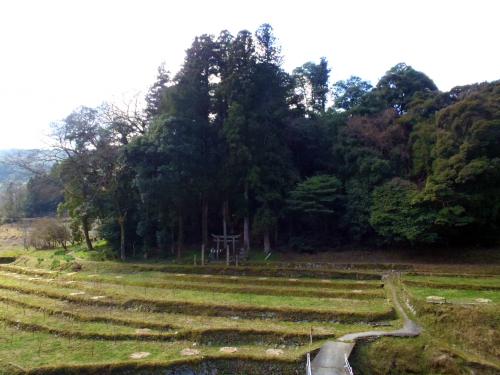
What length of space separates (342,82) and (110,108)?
29.1m

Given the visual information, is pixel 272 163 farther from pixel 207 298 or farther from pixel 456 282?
pixel 456 282

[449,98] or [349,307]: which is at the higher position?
[449,98]

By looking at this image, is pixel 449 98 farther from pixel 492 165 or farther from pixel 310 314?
pixel 310 314

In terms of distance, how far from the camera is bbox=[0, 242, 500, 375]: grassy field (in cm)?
1409

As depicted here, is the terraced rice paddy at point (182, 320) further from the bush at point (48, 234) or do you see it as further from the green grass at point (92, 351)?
the bush at point (48, 234)

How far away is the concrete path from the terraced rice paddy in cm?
57

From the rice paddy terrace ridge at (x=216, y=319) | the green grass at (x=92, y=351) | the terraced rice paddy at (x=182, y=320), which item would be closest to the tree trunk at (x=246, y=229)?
the rice paddy terrace ridge at (x=216, y=319)

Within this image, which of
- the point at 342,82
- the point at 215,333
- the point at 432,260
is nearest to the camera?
the point at 215,333

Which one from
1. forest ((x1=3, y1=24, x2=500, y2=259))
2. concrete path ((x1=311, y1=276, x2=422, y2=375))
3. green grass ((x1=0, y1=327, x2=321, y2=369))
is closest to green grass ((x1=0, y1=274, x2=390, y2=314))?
concrete path ((x1=311, y1=276, x2=422, y2=375))

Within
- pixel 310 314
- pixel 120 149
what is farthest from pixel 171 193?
pixel 310 314

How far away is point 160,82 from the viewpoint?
1512 inches

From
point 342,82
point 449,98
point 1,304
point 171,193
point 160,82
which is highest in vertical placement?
point 342,82

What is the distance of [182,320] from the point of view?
1847cm

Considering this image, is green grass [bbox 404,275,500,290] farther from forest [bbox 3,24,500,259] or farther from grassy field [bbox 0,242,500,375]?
forest [bbox 3,24,500,259]
